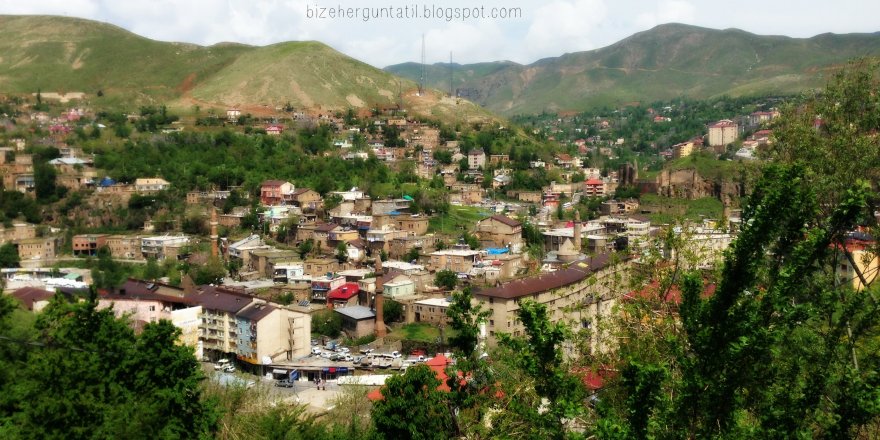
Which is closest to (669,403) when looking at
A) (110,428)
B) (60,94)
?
(110,428)

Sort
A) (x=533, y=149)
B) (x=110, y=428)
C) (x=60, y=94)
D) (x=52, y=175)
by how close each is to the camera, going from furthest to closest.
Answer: (x=60, y=94), (x=533, y=149), (x=52, y=175), (x=110, y=428)

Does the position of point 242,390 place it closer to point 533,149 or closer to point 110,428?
point 110,428

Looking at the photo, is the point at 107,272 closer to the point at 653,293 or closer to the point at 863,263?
the point at 653,293

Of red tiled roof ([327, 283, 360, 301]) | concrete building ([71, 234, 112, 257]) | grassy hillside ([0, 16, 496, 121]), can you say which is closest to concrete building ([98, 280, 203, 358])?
red tiled roof ([327, 283, 360, 301])

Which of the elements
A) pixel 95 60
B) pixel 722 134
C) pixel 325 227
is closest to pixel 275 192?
pixel 325 227

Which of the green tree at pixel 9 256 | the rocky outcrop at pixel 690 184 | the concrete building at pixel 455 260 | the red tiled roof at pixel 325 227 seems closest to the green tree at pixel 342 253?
the red tiled roof at pixel 325 227

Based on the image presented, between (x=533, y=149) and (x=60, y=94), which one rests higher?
(x=60, y=94)

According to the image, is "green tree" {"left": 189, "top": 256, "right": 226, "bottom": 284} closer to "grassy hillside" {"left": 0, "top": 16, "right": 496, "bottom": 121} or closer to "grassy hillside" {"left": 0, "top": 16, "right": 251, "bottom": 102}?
"grassy hillside" {"left": 0, "top": 16, "right": 496, "bottom": 121}
